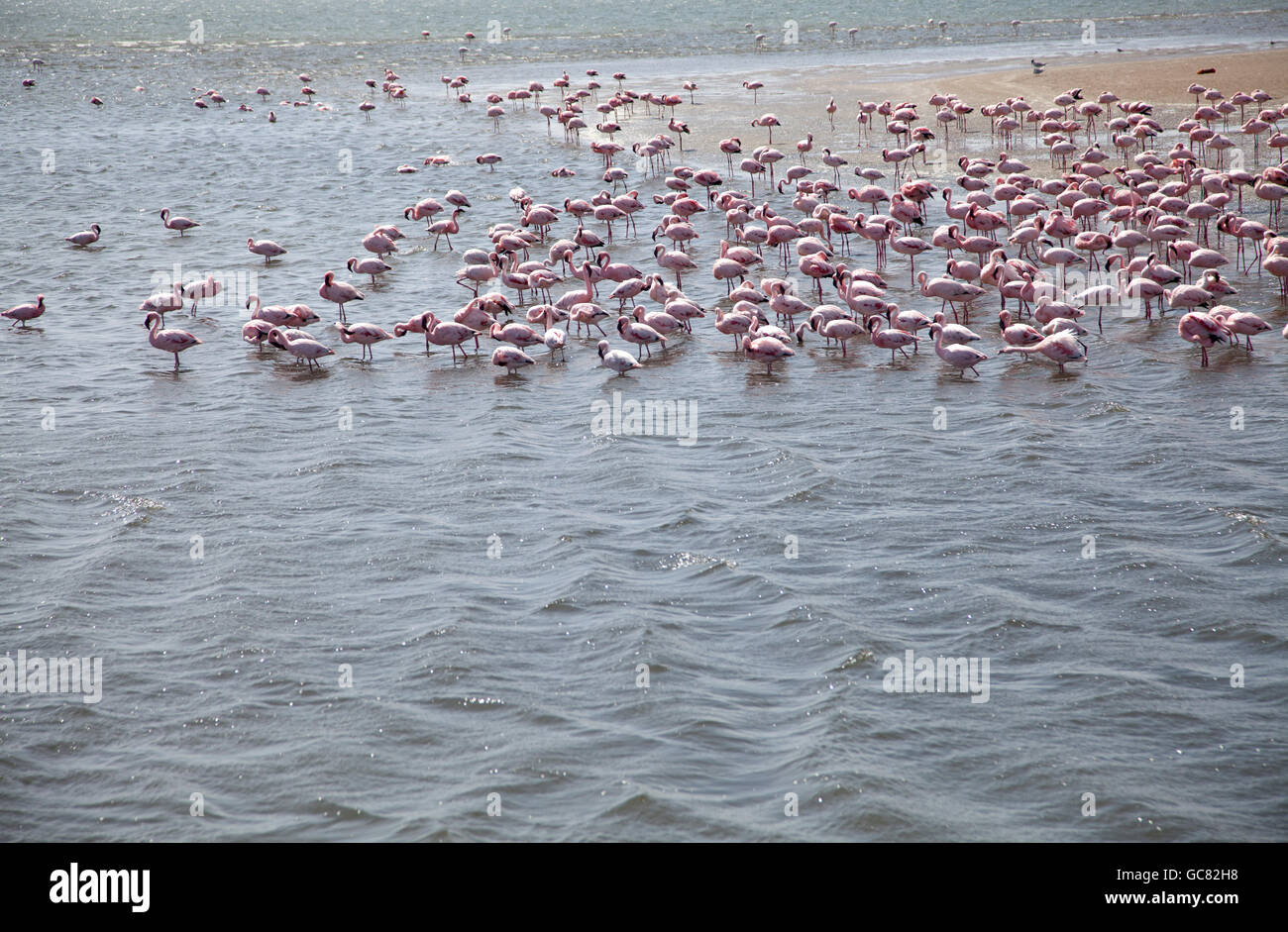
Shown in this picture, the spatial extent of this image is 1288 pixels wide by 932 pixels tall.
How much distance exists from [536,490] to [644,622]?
259cm

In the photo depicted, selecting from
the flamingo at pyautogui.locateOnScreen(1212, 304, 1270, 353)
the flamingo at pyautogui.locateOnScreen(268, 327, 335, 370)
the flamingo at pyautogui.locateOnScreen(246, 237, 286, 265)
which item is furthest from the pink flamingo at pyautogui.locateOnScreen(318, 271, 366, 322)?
the flamingo at pyautogui.locateOnScreen(1212, 304, 1270, 353)

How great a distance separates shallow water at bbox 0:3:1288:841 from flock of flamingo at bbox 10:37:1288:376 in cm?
38

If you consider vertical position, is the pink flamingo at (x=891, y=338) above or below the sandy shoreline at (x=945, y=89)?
below

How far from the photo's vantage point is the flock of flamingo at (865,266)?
13305mm

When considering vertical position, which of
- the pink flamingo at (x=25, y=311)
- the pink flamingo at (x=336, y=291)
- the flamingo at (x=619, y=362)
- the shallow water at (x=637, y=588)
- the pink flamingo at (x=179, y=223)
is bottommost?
the shallow water at (x=637, y=588)

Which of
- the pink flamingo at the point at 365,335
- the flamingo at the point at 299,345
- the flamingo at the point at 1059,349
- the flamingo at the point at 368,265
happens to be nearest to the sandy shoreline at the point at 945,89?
the flamingo at the point at 368,265

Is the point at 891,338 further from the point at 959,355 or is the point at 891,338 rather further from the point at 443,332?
the point at 443,332

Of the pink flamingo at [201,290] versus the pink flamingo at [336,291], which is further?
the pink flamingo at [201,290]

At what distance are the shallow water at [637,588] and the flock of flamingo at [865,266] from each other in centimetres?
38

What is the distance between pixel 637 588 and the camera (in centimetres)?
834

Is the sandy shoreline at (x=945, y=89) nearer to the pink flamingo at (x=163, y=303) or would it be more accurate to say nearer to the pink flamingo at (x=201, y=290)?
the pink flamingo at (x=201, y=290)

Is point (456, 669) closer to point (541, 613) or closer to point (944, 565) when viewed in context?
point (541, 613)

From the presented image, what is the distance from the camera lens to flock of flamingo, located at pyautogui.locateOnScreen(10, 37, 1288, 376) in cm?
1330

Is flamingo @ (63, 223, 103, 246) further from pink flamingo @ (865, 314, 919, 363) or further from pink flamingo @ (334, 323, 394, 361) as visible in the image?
pink flamingo @ (865, 314, 919, 363)
